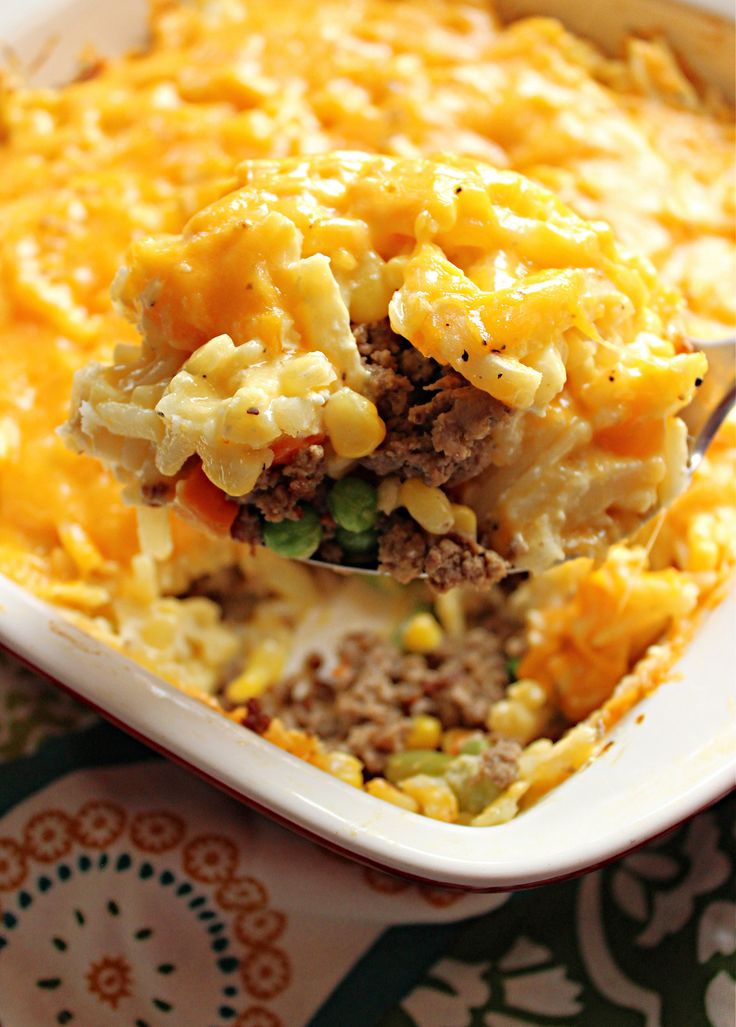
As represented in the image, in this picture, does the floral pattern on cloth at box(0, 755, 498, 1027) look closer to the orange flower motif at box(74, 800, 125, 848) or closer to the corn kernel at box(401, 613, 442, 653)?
the orange flower motif at box(74, 800, 125, 848)

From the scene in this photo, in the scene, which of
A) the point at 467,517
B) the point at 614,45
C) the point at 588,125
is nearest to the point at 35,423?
the point at 467,517

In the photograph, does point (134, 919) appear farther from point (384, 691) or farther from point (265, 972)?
point (384, 691)

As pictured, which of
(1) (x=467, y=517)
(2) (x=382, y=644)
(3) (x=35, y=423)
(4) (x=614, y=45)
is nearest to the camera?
(1) (x=467, y=517)

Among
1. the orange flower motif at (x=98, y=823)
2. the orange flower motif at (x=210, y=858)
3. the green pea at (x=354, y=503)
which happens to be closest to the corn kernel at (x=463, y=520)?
the green pea at (x=354, y=503)

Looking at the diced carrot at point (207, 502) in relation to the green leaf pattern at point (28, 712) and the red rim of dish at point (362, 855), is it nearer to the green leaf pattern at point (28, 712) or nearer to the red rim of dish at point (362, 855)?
the red rim of dish at point (362, 855)

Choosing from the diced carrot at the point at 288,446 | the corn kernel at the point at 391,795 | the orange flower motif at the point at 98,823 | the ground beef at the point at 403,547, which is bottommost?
the orange flower motif at the point at 98,823

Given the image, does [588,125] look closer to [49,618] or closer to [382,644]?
[382,644]

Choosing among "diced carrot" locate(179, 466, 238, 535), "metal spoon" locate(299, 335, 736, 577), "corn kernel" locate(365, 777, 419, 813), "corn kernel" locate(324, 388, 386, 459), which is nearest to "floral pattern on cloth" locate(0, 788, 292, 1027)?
"corn kernel" locate(365, 777, 419, 813)

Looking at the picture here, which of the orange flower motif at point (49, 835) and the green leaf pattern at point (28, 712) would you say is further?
the green leaf pattern at point (28, 712)
